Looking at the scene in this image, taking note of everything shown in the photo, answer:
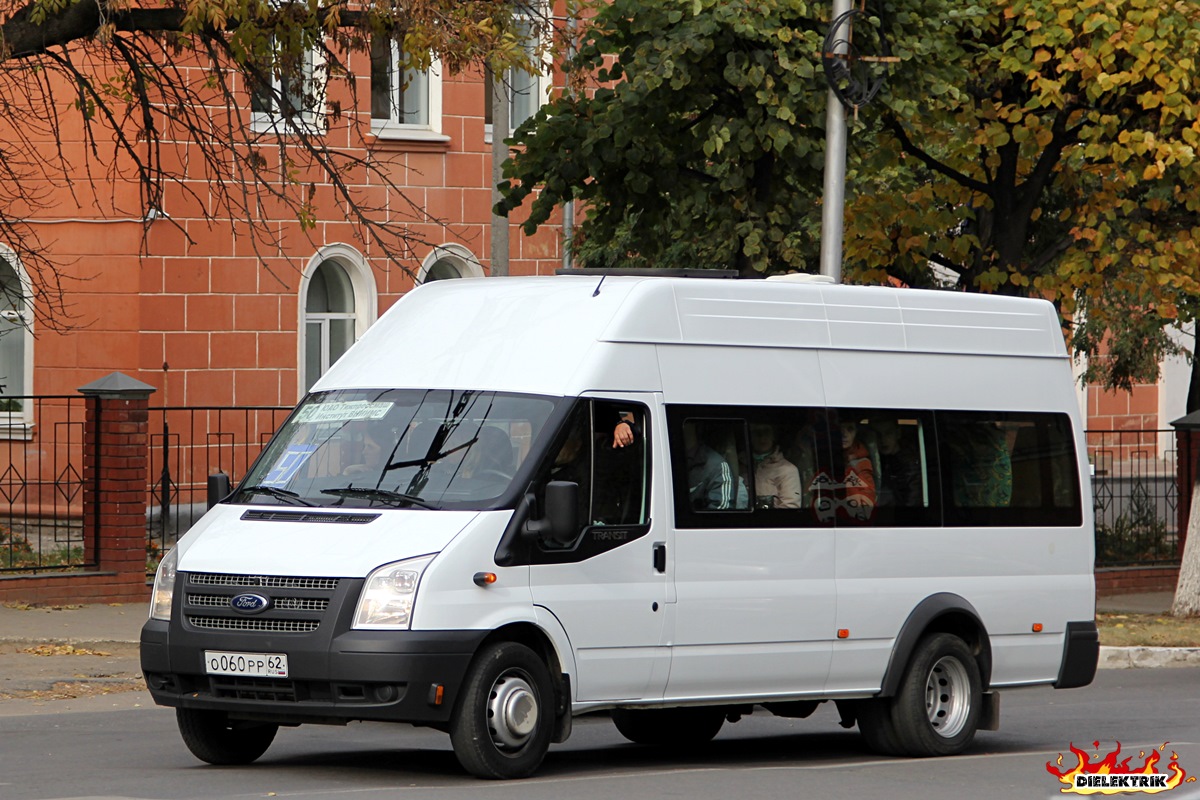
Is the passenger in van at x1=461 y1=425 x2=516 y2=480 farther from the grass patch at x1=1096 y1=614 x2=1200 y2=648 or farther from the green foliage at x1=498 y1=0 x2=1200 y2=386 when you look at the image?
the grass patch at x1=1096 y1=614 x2=1200 y2=648

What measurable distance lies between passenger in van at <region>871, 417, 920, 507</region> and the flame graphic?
5.18ft

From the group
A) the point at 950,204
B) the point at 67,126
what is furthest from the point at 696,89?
the point at 67,126

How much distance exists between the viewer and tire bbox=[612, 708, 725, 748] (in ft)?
37.0

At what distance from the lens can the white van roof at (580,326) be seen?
971 centimetres

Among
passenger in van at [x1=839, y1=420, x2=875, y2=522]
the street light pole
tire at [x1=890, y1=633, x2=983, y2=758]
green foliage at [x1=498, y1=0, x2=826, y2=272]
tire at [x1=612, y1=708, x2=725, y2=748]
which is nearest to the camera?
passenger in van at [x1=839, y1=420, x2=875, y2=522]

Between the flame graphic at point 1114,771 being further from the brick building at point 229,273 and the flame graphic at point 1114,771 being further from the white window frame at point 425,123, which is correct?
the white window frame at point 425,123

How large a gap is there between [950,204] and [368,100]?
33.4 ft

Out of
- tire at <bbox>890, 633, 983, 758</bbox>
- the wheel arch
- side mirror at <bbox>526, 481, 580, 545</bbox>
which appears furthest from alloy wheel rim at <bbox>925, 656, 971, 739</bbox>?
side mirror at <bbox>526, 481, 580, 545</bbox>

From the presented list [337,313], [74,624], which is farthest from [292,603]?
[337,313]

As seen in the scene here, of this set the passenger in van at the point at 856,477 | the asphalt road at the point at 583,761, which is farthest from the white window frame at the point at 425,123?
the passenger in van at the point at 856,477

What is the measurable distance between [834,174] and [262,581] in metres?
7.90

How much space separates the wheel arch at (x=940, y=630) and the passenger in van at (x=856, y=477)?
61 centimetres

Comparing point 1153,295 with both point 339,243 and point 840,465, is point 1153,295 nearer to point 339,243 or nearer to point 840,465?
point 840,465

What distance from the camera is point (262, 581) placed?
8.98m
